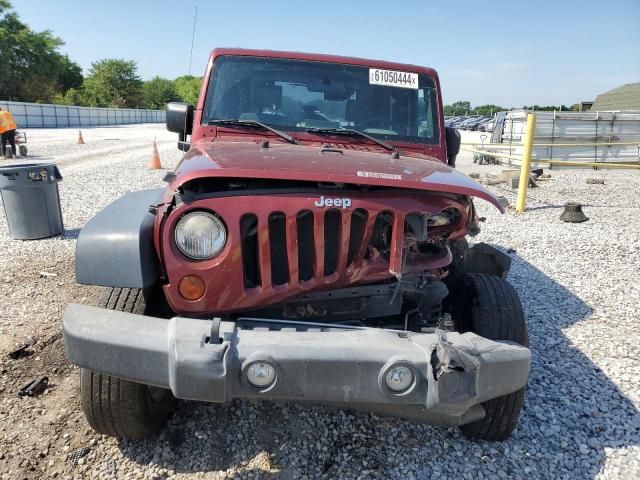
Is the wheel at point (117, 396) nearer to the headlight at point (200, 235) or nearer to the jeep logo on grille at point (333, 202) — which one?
the headlight at point (200, 235)

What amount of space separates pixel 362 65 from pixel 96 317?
269cm

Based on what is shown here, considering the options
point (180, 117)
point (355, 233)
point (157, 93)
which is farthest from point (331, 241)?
point (157, 93)

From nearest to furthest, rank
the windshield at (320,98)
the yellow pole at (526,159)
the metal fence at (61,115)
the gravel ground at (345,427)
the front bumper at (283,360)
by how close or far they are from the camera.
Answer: the front bumper at (283,360) → the gravel ground at (345,427) → the windshield at (320,98) → the yellow pole at (526,159) → the metal fence at (61,115)

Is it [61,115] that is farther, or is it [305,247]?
[61,115]

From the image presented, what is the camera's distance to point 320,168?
2418mm

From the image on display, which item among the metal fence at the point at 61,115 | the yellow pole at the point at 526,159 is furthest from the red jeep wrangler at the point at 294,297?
the metal fence at the point at 61,115

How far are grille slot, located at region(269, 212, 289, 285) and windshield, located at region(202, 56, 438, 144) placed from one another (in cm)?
139

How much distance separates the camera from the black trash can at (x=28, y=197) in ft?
20.3

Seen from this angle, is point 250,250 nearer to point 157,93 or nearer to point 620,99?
point 620,99

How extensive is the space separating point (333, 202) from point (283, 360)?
0.73 m

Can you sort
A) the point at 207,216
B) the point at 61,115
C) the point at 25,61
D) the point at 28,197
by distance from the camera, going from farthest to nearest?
the point at 25,61 → the point at 61,115 → the point at 28,197 → the point at 207,216

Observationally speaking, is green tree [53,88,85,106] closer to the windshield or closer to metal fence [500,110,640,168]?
metal fence [500,110,640,168]

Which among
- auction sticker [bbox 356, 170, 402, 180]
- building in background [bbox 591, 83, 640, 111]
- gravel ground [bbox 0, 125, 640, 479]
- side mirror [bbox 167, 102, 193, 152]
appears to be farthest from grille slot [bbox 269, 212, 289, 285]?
building in background [bbox 591, 83, 640, 111]

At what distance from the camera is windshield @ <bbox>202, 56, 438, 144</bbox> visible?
11.8 ft
